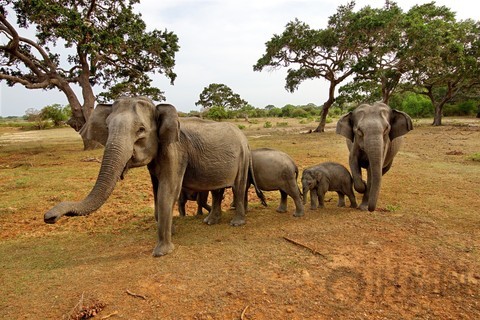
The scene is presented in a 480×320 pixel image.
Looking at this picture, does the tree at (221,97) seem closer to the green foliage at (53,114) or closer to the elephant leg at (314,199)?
the green foliage at (53,114)

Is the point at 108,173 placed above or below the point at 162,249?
above

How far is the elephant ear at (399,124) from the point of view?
233 inches

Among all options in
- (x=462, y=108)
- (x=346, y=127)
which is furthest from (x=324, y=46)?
(x=462, y=108)

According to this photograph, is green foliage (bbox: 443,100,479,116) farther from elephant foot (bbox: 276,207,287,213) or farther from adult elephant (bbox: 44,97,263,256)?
adult elephant (bbox: 44,97,263,256)

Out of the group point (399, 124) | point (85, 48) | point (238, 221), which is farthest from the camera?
point (85, 48)

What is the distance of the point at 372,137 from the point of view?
5.49 meters

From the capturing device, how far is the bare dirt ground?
3074 millimetres

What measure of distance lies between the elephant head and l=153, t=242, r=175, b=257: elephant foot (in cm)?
117

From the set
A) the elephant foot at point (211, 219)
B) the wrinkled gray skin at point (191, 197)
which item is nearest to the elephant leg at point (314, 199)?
the elephant foot at point (211, 219)

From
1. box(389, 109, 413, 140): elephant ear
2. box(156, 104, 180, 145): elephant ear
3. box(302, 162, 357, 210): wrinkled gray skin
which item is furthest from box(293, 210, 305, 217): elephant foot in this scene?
box(156, 104, 180, 145): elephant ear

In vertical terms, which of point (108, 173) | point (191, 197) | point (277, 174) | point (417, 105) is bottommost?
point (191, 197)

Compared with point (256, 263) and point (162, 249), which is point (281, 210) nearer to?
point (256, 263)

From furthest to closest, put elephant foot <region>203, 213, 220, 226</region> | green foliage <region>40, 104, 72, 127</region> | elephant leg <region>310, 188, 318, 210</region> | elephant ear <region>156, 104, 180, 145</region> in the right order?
1. green foliage <region>40, 104, 72, 127</region>
2. elephant leg <region>310, 188, 318, 210</region>
3. elephant foot <region>203, 213, 220, 226</region>
4. elephant ear <region>156, 104, 180, 145</region>

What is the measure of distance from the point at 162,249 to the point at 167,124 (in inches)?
66.0
